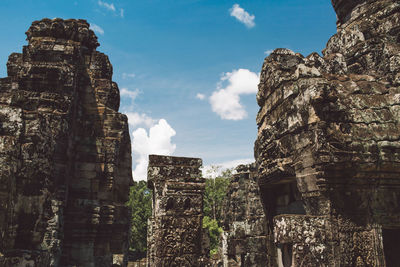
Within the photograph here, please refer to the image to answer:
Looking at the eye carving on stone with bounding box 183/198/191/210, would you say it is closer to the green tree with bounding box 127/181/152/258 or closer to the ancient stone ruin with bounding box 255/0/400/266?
the ancient stone ruin with bounding box 255/0/400/266

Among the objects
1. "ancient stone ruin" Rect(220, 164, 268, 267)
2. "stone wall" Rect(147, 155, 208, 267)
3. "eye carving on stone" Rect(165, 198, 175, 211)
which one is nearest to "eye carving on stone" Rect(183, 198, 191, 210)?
"stone wall" Rect(147, 155, 208, 267)

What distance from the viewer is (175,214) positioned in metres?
6.50

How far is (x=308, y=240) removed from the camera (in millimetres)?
3510

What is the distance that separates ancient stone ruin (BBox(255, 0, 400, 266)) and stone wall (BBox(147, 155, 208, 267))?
2242 millimetres

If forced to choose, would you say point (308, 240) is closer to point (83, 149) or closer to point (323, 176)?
point (323, 176)

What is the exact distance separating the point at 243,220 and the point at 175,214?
229 cm

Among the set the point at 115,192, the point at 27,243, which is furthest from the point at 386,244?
the point at 115,192

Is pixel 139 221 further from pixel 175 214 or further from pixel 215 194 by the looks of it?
pixel 175 214

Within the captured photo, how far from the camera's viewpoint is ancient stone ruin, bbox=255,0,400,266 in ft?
11.5

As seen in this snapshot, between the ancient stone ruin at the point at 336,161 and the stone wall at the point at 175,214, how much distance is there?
→ 2.24 metres

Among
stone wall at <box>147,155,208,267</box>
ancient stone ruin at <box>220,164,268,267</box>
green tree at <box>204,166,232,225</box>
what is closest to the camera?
stone wall at <box>147,155,208,267</box>

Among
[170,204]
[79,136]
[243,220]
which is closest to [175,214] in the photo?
[170,204]

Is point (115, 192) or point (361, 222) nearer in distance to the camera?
point (361, 222)

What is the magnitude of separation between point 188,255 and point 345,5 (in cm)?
710
